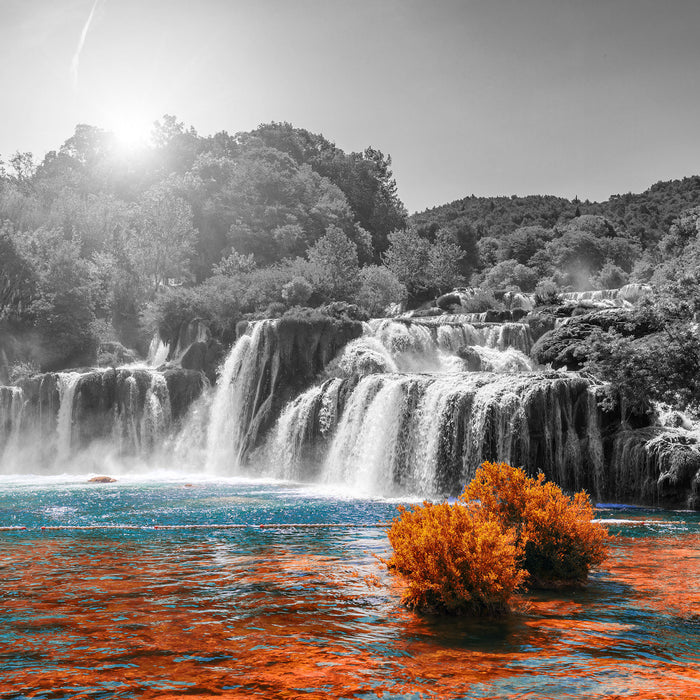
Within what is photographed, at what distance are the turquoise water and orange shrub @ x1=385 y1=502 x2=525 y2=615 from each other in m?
0.24

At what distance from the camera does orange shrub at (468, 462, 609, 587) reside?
1011 cm

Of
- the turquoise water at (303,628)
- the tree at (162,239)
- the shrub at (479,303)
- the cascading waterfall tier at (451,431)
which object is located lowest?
the turquoise water at (303,628)

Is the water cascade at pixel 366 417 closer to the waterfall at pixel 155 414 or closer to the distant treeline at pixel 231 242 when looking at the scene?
A: the waterfall at pixel 155 414

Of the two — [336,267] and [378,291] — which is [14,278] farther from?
[378,291]

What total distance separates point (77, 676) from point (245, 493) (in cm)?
1911

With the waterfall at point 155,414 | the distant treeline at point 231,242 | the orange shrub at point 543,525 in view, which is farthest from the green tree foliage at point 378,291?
the orange shrub at point 543,525

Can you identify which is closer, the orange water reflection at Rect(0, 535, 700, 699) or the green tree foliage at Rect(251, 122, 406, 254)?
the orange water reflection at Rect(0, 535, 700, 699)

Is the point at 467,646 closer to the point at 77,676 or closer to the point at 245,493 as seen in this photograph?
the point at 77,676

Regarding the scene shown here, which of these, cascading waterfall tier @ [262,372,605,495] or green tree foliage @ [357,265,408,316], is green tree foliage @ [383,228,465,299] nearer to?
green tree foliage @ [357,265,408,316]

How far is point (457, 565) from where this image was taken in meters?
8.27

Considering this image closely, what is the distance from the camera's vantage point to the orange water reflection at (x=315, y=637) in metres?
6.17

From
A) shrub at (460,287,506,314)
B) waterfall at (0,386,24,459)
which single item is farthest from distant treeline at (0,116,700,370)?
waterfall at (0,386,24,459)

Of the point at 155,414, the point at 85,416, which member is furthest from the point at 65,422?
the point at 155,414

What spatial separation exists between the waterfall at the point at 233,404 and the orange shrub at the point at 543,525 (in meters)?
25.6
